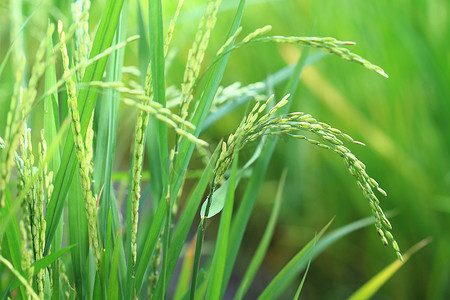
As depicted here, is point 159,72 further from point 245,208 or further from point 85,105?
point 245,208

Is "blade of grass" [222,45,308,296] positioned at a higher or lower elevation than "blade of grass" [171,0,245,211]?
lower

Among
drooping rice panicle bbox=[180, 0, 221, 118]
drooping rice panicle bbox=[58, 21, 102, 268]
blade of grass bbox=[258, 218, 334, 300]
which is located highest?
drooping rice panicle bbox=[180, 0, 221, 118]

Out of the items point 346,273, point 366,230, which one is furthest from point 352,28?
point 346,273

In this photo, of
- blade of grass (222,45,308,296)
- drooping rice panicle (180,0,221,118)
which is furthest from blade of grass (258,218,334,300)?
drooping rice panicle (180,0,221,118)

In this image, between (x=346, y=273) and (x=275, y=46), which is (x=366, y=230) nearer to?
(x=346, y=273)

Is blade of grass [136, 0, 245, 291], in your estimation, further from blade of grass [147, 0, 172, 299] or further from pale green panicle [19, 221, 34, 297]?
pale green panicle [19, 221, 34, 297]

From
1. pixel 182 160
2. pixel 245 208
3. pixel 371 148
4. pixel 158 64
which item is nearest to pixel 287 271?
pixel 245 208

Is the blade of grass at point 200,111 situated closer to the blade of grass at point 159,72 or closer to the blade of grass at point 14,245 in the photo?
the blade of grass at point 159,72

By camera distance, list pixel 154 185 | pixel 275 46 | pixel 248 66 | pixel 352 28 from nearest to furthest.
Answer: pixel 154 185 → pixel 352 28 → pixel 275 46 → pixel 248 66
